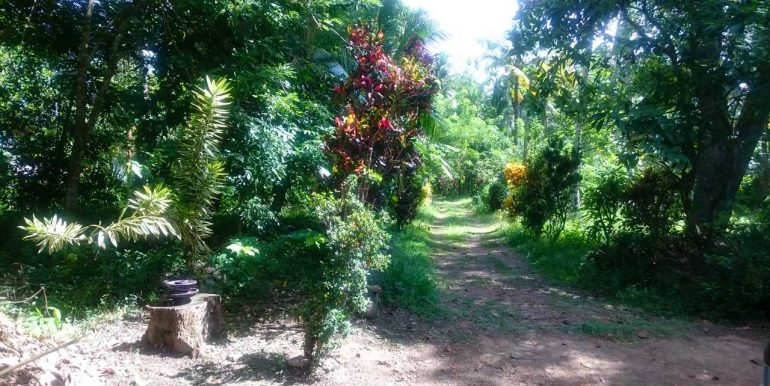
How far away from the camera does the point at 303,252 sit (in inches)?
286

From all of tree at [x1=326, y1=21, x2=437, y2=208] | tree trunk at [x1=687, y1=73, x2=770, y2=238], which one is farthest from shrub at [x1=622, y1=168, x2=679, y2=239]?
tree at [x1=326, y1=21, x2=437, y2=208]

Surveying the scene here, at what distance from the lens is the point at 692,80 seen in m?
7.39

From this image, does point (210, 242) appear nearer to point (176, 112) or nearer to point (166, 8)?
point (176, 112)

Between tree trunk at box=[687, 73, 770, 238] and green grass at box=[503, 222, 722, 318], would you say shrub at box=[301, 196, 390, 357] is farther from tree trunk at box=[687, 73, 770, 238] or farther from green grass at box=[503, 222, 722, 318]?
tree trunk at box=[687, 73, 770, 238]

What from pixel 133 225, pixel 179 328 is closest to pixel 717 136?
pixel 179 328

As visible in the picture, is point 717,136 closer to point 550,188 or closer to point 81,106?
point 550,188

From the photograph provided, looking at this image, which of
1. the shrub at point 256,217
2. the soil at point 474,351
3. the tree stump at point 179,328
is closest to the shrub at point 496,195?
the soil at point 474,351

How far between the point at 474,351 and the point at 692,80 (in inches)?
219

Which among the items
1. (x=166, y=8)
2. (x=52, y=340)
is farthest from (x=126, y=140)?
(x=52, y=340)

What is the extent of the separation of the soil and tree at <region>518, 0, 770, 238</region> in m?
2.32

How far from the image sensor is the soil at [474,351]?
4449 mm

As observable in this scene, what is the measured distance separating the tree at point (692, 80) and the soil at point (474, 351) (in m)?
2.32

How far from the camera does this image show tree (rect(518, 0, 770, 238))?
21.0 ft

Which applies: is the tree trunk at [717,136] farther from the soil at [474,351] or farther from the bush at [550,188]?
the bush at [550,188]
